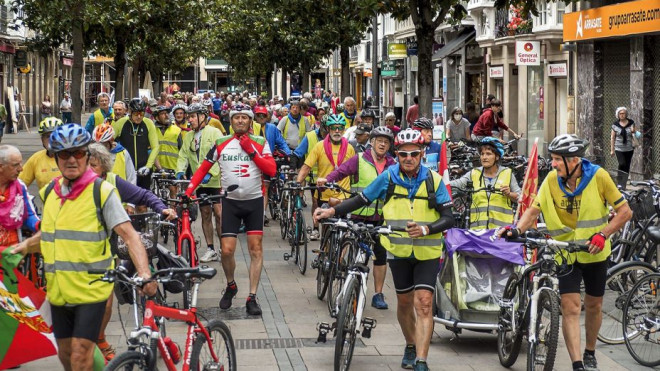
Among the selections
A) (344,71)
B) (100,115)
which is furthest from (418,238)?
(344,71)

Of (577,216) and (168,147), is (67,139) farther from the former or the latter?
(168,147)

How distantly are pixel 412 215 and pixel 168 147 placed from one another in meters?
8.82

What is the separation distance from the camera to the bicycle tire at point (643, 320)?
8.81m

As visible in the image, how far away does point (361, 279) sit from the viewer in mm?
8250

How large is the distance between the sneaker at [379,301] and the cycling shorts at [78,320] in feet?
16.8

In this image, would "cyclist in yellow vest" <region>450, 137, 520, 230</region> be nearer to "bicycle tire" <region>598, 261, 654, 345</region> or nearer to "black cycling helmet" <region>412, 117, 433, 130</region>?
"bicycle tire" <region>598, 261, 654, 345</region>

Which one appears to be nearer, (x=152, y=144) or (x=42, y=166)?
(x=42, y=166)

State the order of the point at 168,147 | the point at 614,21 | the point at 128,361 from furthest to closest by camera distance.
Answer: the point at 614,21 < the point at 168,147 < the point at 128,361

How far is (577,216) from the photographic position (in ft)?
26.6

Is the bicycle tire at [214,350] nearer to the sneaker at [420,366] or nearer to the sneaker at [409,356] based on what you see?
the sneaker at [420,366]

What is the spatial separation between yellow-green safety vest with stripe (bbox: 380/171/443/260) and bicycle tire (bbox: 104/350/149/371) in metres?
2.87

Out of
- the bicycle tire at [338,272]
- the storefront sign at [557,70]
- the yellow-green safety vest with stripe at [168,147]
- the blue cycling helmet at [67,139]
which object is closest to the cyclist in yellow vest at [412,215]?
the bicycle tire at [338,272]

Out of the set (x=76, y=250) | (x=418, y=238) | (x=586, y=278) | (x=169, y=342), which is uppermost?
(x=76, y=250)

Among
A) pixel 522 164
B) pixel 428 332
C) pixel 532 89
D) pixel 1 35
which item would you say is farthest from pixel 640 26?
pixel 1 35
